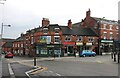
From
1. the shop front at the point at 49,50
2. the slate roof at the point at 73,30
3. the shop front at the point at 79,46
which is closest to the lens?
the shop front at the point at 49,50

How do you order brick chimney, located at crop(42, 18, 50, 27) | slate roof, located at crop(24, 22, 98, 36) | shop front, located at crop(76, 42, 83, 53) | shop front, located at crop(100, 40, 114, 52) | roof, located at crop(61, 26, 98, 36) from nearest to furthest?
slate roof, located at crop(24, 22, 98, 36), roof, located at crop(61, 26, 98, 36), shop front, located at crop(76, 42, 83, 53), brick chimney, located at crop(42, 18, 50, 27), shop front, located at crop(100, 40, 114, 52)

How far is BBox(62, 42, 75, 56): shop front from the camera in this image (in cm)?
6656

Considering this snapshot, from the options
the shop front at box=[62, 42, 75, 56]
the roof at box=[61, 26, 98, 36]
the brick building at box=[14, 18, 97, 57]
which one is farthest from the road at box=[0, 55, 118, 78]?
the roof at box=[61, 26, 98, 36]

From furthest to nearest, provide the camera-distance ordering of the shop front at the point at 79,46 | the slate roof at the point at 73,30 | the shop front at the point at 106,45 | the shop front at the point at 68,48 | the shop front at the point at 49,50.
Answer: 1. the shop front at the point at 106,45
2. the shop front at the point at 79,46
3. the slate roof at the point at 73,30
4. the shop front at the point at 68,48
5. the shop front at the point at 49,50

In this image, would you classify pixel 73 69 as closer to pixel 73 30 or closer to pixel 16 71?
pixel 16 71

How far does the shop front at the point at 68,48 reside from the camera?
218 feet

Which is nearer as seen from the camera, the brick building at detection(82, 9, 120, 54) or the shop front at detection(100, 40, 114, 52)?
the brick building at detection(82, 9, 120, 54)

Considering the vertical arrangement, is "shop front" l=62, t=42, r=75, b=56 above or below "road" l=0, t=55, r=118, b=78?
above

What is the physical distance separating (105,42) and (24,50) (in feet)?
95.9

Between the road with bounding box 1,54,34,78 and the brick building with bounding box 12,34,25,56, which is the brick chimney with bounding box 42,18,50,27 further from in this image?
the road with bounding box 1,54,34,78

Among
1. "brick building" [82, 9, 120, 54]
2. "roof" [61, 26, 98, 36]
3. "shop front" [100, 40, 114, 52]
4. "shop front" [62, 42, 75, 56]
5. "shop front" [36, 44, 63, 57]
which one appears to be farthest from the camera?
"shop front" [100, 40, 114, 52]

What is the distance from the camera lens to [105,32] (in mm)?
73875

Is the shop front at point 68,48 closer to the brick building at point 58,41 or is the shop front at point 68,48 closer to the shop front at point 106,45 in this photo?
the brick building at point 58,41

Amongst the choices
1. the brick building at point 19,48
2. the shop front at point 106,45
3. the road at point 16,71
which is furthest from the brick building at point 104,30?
the road at point 16,71
